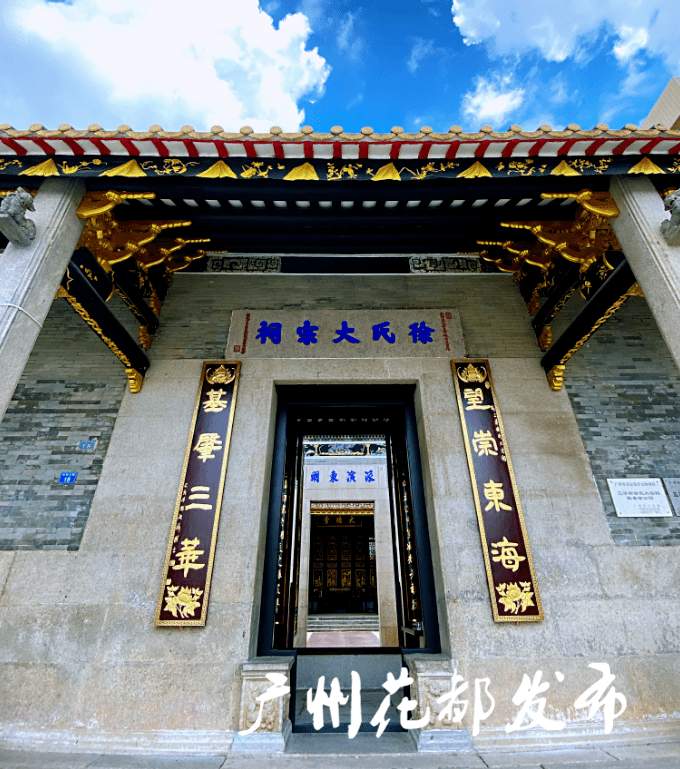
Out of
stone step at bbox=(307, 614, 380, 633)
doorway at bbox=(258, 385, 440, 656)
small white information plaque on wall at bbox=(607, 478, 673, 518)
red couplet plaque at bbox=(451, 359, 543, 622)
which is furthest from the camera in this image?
stone step at bbox=(307, 614, 380, 633)

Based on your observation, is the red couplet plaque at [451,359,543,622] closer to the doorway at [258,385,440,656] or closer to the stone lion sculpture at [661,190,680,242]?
the doorway at [258,385,440,656]

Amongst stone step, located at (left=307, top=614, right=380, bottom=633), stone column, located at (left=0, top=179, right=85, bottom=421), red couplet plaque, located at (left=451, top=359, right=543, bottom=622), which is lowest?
stone step, located at (left=307, top=614, right=380, bottom=633)

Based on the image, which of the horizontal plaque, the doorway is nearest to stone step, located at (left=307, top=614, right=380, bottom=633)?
the doorway

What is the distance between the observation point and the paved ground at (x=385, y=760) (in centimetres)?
297

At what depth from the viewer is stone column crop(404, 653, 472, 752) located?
10.7 feet

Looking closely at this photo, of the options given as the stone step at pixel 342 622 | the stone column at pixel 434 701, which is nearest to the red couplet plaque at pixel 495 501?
the stone column at pixel 434 701

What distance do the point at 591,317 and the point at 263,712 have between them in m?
4.68

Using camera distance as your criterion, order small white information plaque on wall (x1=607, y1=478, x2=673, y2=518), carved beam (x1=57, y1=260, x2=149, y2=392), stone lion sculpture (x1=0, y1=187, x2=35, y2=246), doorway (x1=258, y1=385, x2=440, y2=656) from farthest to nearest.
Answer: doorway (x1=258, y1=385, x2=440, y2=656)
small white information plaque on wall (x1=607, y1=478, x2=673, y2=518)
carved beam (x1=57, y1=260, x2=149, y2=392)
stone lion sculpture (x1=0, y1=187, x2=35, y2=246)

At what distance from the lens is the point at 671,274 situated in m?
2.99

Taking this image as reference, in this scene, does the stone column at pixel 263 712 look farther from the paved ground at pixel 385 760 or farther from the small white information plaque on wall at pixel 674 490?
the small white information plaque on wall at pixel 674 490

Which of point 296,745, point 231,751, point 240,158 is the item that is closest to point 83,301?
point 240,158

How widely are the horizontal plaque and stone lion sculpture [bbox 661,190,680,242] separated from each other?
7.43 ft

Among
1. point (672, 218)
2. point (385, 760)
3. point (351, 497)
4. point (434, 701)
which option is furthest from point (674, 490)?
point (351, 497)

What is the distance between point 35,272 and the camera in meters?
3.02
